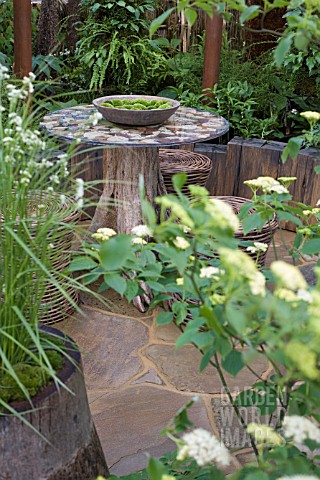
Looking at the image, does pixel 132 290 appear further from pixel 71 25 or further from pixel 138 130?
pixel 71 25

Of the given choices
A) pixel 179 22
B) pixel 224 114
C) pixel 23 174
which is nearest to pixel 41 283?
pixel 23 174

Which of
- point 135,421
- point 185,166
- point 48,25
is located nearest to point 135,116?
point 185,166

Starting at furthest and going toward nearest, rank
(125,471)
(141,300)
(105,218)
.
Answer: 1. (105,218)
2. (141,300)
3. (125,471)

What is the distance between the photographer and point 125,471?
6.89ft

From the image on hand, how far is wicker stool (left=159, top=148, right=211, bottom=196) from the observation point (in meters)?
3.68

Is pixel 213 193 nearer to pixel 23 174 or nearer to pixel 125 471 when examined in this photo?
pixel 125 471

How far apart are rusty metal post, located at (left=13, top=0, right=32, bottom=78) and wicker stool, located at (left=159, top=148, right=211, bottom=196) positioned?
3.75 ft

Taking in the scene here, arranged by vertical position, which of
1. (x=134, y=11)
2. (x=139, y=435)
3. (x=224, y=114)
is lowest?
(x=139, y=435)

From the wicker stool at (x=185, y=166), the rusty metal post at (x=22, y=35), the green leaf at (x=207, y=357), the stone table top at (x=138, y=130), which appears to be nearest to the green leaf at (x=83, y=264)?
the green leaf at (x=207, y=357)

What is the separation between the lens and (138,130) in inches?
118

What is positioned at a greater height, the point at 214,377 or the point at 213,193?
the point at 213,193

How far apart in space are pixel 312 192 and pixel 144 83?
160cm

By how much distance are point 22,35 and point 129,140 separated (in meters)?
1.79

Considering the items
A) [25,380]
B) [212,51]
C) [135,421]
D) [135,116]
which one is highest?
[212,51]
